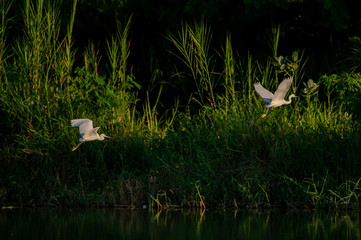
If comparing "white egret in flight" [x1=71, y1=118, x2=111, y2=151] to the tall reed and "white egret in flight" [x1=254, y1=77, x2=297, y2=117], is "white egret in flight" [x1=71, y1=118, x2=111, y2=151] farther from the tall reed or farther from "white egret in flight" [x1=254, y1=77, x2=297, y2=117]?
"white egret in flight" [x1=254, y1=77, x2=297, y2=117]

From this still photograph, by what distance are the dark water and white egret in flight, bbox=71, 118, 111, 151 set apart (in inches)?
35.3

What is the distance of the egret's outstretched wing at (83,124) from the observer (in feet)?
29.9

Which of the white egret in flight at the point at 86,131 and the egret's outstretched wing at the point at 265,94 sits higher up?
the egret's outstretched wing at the point at 265,94

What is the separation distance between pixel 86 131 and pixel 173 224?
2.07 metres

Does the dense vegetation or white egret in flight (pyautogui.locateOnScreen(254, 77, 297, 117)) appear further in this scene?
white egret in flight (pyautogui.locateOnScreen(254, 77, 297, 117))

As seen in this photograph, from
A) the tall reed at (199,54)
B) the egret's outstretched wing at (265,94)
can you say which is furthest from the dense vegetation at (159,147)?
the egret's outstretched wing at (265,94)

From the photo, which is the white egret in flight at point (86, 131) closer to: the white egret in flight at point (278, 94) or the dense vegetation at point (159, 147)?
the dense vegetation at point (159, 147)

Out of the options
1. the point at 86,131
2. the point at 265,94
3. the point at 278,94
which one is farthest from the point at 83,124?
the point at 278,94

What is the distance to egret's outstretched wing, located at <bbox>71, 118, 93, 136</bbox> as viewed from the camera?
910 centimetres

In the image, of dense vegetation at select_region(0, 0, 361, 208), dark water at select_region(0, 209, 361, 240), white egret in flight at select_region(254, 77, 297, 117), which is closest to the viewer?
dark water at select_region(0, 209, 361, 240)

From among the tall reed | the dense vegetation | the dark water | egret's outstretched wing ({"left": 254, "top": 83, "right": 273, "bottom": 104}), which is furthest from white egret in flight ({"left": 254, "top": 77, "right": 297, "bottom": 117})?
the dark water

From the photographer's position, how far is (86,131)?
29.7 ft

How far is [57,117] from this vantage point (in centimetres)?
975

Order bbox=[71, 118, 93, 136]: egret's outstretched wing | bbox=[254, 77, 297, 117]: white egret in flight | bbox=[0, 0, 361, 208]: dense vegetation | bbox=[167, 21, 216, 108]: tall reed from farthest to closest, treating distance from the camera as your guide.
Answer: bbox=[167, 21, 216, 108]: tall reed < bbox=[71, 118, 93, 136]: egret's outstretched wing < bbox=[254, 77, 297, 117]: white egret in flight < bbox=[0, 0, 361, 208]: dense vegetation
